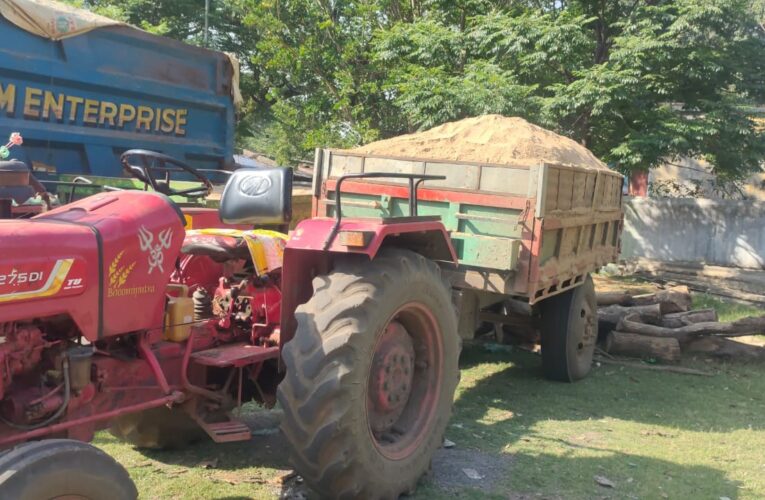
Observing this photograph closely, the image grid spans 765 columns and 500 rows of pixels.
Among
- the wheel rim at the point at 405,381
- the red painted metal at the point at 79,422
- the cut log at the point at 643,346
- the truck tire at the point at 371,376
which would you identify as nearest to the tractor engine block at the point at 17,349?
the red painted metal at the point at 79,422

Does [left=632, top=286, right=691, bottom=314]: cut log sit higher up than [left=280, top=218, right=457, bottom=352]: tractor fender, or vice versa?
[left=280, top=218, right=457, bottom=352]: tractor fender

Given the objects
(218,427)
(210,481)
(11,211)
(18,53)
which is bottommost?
(210,481)

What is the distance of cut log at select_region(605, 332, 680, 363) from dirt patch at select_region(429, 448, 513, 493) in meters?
3.25

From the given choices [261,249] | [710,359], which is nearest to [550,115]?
[710,359]

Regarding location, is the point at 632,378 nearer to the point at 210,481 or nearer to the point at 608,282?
the point at 210,481

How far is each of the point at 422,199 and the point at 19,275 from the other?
3371 mm

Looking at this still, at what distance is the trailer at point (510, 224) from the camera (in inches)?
196

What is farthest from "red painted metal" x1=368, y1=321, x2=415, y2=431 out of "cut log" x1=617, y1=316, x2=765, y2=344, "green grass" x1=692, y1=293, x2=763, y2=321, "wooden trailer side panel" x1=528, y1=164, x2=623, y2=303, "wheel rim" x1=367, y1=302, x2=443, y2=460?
"green grass" x1=692, y1=293, x2=763, y2=321

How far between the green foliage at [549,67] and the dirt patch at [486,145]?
416 centimetres

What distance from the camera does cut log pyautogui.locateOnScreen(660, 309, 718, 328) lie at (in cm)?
745

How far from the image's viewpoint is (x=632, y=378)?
6.43 meters

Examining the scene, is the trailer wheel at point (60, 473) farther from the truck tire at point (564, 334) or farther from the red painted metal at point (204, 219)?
the truck tire at point (564, 334)

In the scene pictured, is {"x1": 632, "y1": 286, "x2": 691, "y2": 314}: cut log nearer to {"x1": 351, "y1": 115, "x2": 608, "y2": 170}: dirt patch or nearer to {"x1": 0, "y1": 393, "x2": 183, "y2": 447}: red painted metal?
A: {"x1": 351, "y1": 115, "x2": 608, "y2": 170}: dirt patch

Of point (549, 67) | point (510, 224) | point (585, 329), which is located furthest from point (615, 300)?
point (549, 67)
